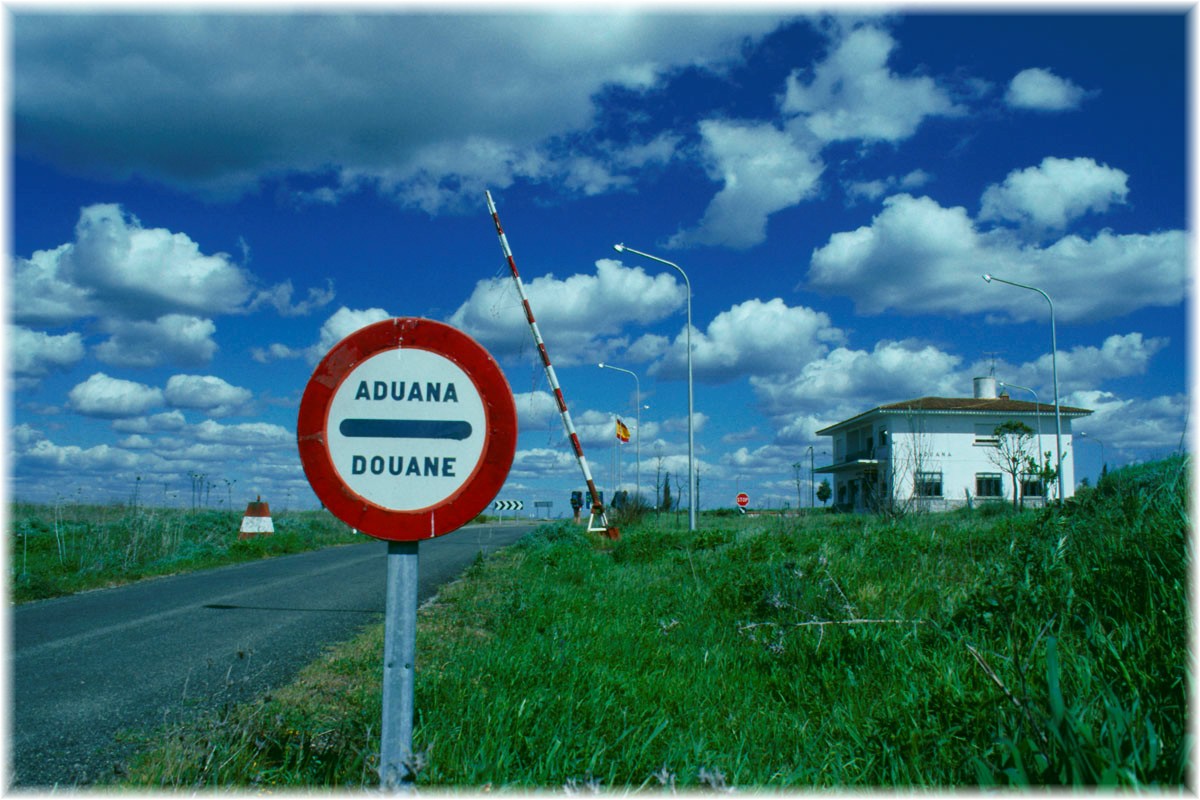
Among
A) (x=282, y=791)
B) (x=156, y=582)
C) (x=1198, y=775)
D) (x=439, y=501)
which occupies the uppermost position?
(x=439, y=501)

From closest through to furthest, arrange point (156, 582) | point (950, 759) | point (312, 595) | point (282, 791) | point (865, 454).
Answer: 1. point (282, 791)
2. point (950, 759)
3. point (312, 595)
4. point (156, 582)
5. point (865, 454)

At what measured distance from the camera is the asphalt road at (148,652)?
15.2ft

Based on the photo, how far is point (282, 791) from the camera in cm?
319

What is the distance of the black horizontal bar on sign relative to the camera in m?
2.83

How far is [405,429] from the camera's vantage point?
2.84m

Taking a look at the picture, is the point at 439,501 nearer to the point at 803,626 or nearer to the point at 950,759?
the point at 950,759

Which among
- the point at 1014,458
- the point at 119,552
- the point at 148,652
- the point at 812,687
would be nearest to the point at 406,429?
the point at 812,687

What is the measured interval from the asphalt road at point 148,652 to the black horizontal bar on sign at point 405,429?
1.86 m

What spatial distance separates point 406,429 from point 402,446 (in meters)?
0.05

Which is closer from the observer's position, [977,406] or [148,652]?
[148,652]

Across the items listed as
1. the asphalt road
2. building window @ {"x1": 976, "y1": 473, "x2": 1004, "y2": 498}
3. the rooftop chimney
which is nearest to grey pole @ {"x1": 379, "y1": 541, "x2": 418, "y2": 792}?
the asphalt road

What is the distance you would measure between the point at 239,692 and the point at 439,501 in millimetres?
3624

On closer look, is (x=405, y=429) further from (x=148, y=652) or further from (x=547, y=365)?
(x=547, y=365)

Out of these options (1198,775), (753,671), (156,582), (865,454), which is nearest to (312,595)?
(156,582)
